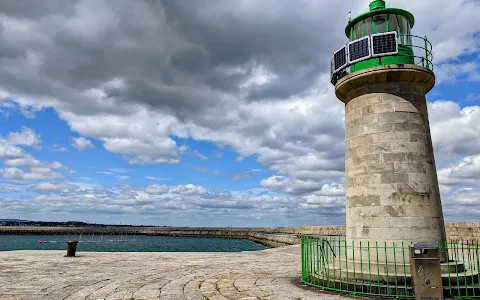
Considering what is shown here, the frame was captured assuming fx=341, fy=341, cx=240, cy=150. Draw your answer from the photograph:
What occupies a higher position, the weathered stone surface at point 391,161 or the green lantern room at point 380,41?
the green lantern room at point 380,41

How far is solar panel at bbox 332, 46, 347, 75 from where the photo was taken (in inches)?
396

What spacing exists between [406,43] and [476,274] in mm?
6350

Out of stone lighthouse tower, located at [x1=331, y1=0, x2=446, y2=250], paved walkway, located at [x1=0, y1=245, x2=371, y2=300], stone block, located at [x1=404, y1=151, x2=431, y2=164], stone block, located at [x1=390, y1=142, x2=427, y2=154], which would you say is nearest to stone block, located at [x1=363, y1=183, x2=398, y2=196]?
stone lighthouse tower, located at [x1=331, y1=0, x2=446, y2=250]

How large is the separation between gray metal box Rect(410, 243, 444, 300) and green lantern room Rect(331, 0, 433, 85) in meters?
5.08

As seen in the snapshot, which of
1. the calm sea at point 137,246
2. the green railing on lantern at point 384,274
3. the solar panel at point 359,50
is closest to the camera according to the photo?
the green railing on lantern at point 384,274

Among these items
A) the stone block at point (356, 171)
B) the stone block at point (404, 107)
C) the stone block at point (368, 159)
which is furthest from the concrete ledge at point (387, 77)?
the stone block at point (356, 171)

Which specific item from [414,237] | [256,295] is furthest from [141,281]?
[414,237]

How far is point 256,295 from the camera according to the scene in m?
7.98

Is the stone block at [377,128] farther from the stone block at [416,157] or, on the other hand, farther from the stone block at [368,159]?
the stone block at [416,157]

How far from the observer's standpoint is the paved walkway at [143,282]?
814cm

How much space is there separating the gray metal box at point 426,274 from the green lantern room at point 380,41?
508 centimetres

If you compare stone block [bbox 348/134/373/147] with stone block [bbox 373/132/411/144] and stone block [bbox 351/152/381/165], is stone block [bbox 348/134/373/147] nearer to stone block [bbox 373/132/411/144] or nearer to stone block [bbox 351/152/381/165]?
stone block [bbox 373/132/411/144]

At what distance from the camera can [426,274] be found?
23.1 feet

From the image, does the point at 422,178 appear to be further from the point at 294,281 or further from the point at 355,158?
the point at 294,281
